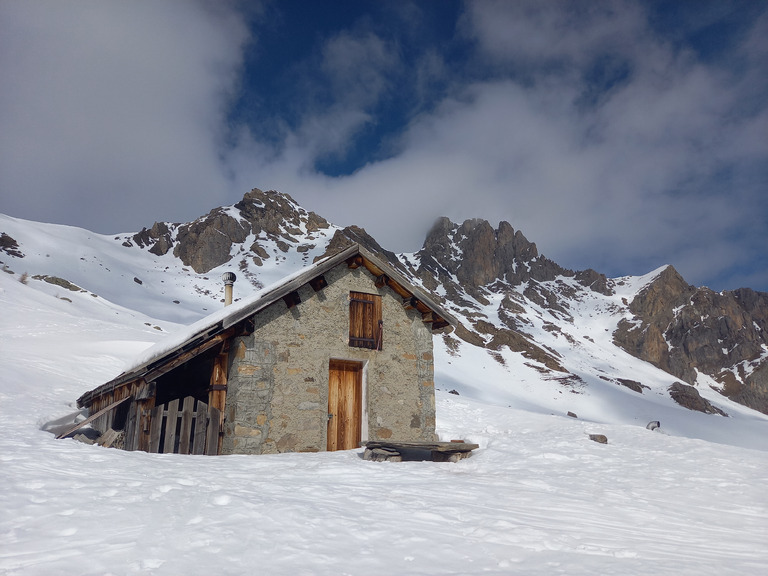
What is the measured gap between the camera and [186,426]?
10164 mm

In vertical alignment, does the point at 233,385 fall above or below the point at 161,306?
below

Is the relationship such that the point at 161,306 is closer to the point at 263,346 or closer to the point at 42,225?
the point at 42,225

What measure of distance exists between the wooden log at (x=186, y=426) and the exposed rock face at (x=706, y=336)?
363 ft

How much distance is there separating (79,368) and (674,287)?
Answer: 449ft

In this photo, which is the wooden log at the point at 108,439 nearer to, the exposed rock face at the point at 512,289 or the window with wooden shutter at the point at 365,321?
the window with wooden shutter at the point at 365,321

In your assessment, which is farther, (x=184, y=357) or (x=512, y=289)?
(x=512, y=289)

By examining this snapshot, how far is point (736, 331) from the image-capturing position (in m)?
112

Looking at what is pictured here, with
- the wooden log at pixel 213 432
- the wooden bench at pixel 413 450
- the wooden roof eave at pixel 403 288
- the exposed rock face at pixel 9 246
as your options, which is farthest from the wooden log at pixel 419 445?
the exposed rock face at pixel 9 246

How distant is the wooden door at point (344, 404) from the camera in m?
11.5

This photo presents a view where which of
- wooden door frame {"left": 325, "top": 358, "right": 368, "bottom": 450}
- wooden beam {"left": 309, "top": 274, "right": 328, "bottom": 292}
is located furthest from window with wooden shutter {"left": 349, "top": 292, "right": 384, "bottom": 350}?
wooden beam {"left": 309, "top": 274, "right": 328, "bottom": 292}

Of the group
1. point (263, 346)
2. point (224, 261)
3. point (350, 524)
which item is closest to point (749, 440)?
point (263, 346)

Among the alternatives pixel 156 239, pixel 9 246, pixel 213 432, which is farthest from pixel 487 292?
pixel 213 432

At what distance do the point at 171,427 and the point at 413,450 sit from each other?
4.80m

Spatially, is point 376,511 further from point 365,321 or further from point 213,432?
point 365,321
